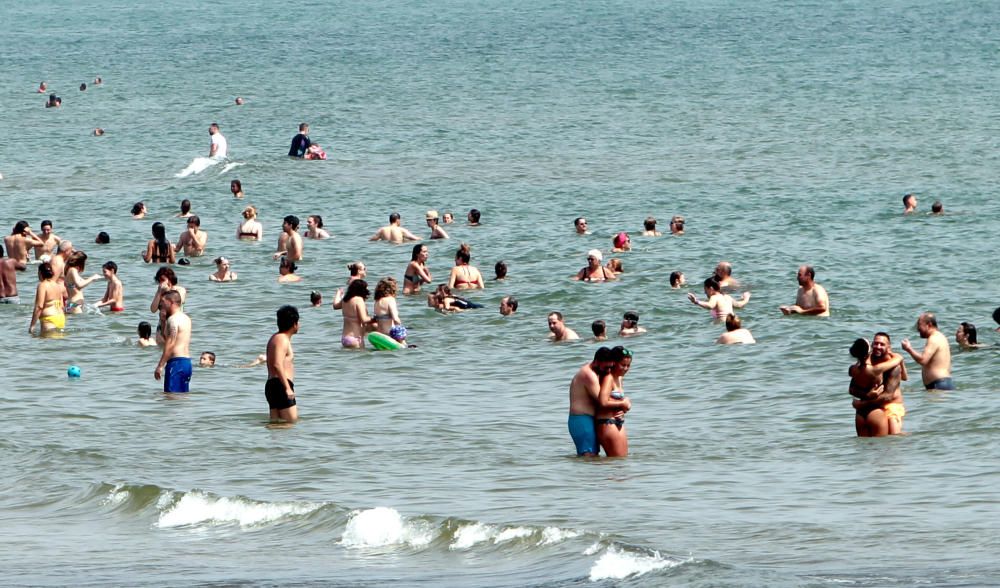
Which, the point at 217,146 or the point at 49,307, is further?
the point at 217,146

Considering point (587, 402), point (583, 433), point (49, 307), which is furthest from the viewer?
point (49, 307)

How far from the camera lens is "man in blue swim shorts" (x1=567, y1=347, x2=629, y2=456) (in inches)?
566

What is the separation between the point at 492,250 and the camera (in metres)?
30.7

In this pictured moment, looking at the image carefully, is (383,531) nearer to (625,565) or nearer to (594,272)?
(625,565)

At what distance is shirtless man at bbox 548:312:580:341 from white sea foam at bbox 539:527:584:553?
10.1 metres

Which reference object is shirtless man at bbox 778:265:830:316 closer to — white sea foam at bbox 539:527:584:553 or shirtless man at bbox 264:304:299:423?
shirtless man at bbox 264:304:299:423

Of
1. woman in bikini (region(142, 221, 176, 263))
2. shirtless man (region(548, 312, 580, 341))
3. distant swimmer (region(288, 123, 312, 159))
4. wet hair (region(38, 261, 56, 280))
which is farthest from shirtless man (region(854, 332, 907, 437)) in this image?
distant swimmer (region(288, 123, 312, 159))

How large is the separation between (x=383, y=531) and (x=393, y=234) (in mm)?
19122

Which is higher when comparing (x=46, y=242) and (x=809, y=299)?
(x=46, y=242)

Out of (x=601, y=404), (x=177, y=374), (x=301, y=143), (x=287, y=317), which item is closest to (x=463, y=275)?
(x=177, y=374)

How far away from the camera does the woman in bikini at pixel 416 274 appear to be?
25719 millimetres

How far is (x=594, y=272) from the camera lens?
27.0 metres

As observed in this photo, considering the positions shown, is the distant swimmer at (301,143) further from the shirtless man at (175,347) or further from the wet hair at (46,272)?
the shirtless man at (175,347)

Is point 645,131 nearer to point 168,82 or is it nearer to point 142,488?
point 168,82
